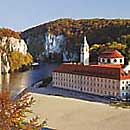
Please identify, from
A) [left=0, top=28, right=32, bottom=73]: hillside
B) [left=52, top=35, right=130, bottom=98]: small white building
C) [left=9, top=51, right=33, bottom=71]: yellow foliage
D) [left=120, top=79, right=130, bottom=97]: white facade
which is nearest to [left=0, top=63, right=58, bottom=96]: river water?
[left=52, top=35, right=130, bottom=98]: small white building

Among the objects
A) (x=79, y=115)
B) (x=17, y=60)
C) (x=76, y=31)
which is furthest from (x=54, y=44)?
(x=79, y=115)

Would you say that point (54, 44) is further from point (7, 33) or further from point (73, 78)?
point (73, 78)

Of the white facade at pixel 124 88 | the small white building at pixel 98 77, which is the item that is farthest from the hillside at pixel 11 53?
the white facade at pixel 124 88

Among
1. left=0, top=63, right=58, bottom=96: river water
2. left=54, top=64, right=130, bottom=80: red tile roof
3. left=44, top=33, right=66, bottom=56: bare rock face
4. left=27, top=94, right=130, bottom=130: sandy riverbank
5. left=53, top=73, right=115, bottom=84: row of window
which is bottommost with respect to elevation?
left=0, top=63, right=58, bottom=96: river water

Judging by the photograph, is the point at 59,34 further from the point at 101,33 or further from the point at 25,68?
the point at 25,68

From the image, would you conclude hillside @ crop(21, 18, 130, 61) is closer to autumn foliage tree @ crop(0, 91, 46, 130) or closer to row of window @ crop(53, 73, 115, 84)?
row of window @ crop(53, 73, 115, 84)

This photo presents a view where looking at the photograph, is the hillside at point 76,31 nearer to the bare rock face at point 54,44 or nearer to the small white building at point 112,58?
the bare rock face at point 54,44
